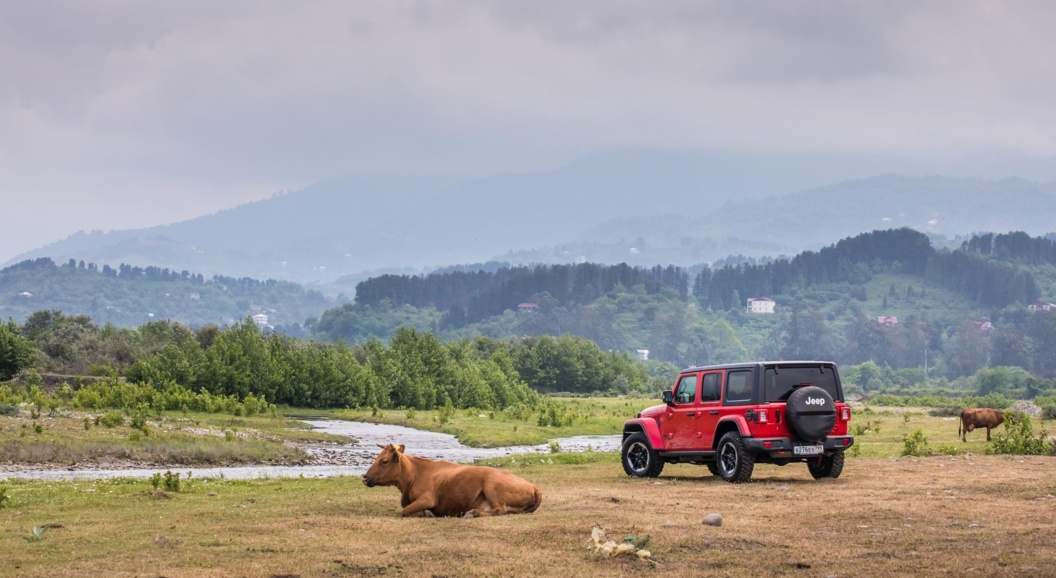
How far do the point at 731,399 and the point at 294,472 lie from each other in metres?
14.4

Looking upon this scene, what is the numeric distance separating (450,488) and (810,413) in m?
7.82

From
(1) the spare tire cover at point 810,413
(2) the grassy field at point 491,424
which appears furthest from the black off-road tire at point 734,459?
(2) the grassy field at point 491,424

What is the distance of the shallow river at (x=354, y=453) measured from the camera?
2950 centimetres

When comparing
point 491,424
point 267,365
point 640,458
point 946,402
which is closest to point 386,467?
point 640,458

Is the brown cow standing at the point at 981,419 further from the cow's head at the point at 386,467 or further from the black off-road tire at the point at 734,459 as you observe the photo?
the cow's head at the point at 386,467

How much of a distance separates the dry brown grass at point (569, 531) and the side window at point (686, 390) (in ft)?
5.56

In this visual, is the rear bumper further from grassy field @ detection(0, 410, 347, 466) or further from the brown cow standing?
the brown cow standing

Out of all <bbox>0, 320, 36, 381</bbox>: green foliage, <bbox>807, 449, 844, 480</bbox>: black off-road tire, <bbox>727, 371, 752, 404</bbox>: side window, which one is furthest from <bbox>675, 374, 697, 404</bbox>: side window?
<bbox>0, 320, 36, 381</bbox>: green foliage

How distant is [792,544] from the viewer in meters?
14.1

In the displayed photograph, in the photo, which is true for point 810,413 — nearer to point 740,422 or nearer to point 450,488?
point 740,422

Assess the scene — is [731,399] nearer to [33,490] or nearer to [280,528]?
[280,528]

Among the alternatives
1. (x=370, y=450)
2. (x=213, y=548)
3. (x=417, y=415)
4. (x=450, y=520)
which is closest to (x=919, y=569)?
(x=450, y=520)

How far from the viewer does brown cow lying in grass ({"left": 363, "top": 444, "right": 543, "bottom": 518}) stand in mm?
17016

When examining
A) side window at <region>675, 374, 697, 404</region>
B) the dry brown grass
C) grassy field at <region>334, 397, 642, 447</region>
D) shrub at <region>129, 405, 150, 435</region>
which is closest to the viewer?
the dry brown grass
